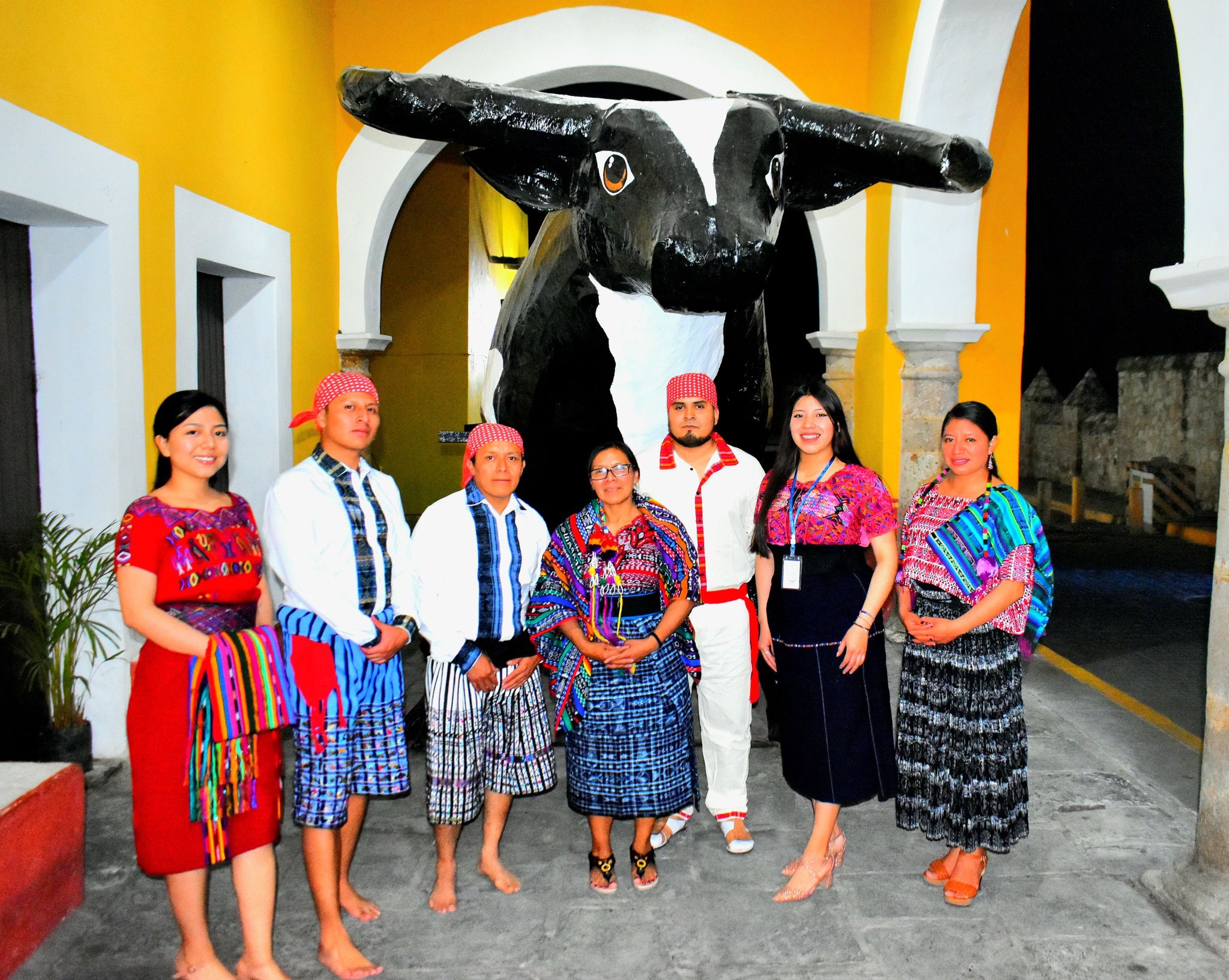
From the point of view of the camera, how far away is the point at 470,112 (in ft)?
8.15

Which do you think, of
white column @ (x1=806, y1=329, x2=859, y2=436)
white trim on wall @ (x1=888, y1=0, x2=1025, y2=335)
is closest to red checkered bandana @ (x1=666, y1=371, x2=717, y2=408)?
white trim on wall @ (x1=888, y1=0, x2=1025, y2=335)

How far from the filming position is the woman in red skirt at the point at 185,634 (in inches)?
76.4

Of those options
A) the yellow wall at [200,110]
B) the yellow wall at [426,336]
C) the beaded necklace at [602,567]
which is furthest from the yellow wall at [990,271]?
the yellow wall at [426,336]

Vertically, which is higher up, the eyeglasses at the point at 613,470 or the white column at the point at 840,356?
the white column at the point at 840,356

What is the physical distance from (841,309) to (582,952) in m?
4.35

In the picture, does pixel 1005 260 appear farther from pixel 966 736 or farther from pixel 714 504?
pixel 966 736

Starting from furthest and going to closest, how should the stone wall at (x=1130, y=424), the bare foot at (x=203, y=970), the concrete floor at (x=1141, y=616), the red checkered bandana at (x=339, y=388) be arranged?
the stone wall at (x=1130, y=424), the concrete floor at (x=1141, y=616), the red checkered bandana at (x=339, y=388), the bare foot at (x=203, y=970)

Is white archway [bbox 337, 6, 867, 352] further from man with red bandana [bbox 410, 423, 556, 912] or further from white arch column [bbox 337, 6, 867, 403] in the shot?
man with red bandana [bbox 410, 423, 556, 912]

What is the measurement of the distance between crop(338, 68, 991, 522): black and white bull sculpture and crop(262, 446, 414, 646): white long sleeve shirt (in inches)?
33.3

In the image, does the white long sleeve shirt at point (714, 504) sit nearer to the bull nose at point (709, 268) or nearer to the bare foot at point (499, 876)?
the bull nose at point (709, 268)

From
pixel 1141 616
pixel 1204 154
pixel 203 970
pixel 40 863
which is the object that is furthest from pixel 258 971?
pixel 1141 616

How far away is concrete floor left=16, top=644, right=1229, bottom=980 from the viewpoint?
7.32 feet

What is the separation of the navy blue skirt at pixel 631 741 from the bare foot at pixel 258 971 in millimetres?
807

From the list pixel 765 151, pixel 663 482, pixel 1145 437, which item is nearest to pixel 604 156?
pixel 765 151
